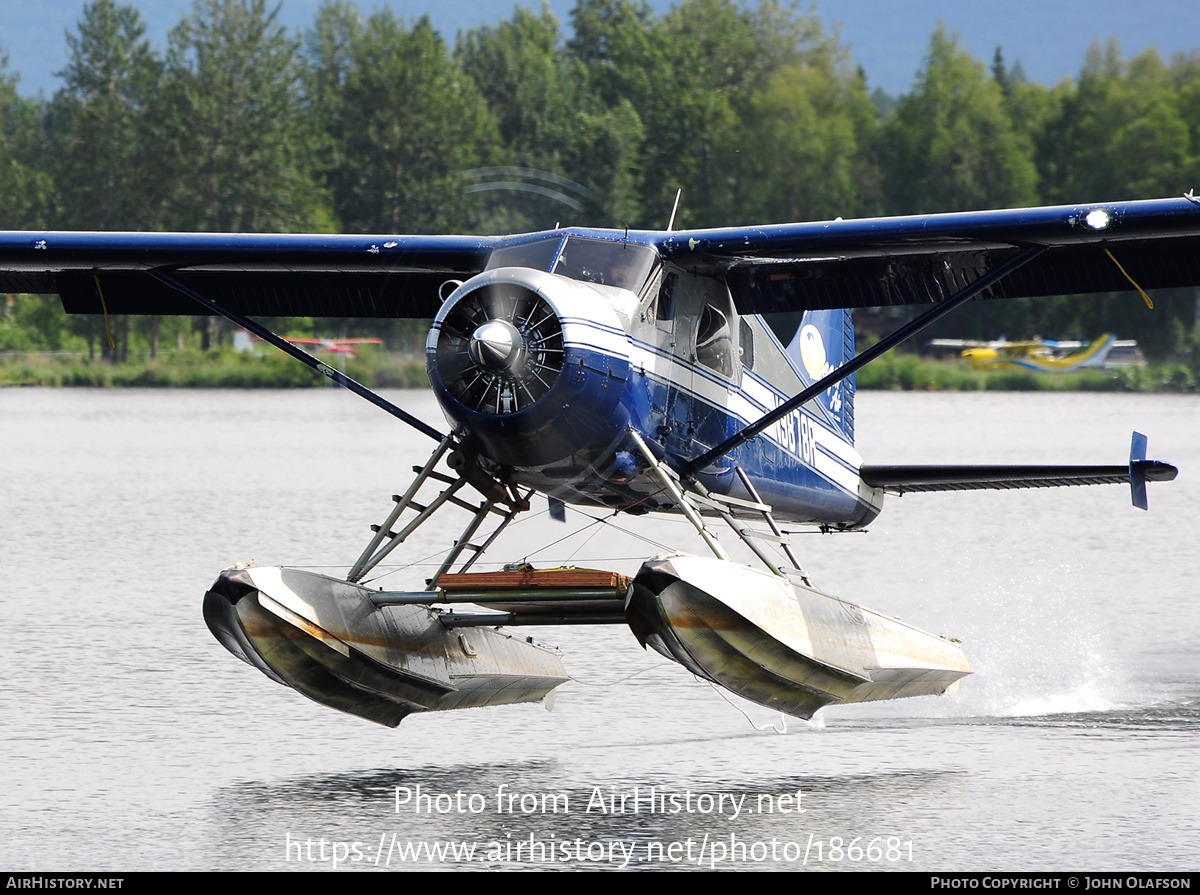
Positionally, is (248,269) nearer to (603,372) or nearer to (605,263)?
(605,263)

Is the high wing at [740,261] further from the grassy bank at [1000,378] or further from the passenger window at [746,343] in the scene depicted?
the grassy bank at [1000,378]

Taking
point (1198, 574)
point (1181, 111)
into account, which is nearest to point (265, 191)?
point (1181, 111)

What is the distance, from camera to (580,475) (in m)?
8.71

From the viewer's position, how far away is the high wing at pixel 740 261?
9195 millimetres

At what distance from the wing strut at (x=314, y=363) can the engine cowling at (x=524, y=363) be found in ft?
2.98

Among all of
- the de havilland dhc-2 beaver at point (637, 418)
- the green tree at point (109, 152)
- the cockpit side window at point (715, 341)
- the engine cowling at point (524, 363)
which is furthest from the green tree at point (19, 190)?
the engine cowling at point (524, 363)

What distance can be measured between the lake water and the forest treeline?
48.6 m

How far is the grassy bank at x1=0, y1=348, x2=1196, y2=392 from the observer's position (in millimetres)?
57125

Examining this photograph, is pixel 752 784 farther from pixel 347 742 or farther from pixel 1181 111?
pixel 1181 111

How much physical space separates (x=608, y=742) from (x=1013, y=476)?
354cm

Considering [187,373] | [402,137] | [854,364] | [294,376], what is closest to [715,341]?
[854,364]

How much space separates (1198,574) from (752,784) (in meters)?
11.0

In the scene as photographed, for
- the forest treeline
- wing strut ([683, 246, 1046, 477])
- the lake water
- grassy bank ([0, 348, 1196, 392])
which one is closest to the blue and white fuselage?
wing strut ([683, 246, 1046, 477])

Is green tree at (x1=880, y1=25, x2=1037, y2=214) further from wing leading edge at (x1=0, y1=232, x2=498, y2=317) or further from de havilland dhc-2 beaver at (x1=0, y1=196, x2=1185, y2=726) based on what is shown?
de havilland dhc-2 beaver at (x1=0, y1=196, x2=1185, y2=726)
